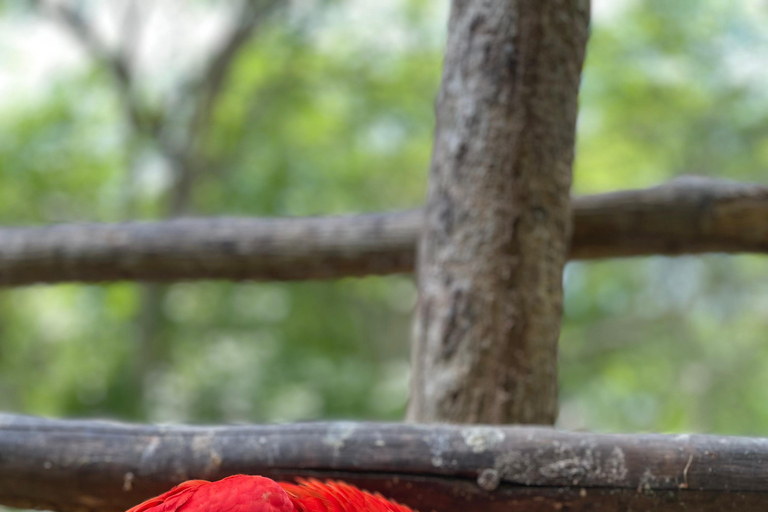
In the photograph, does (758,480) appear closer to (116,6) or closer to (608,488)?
(608,488)

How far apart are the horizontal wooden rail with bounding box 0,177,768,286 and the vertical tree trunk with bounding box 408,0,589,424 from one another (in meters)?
0.28

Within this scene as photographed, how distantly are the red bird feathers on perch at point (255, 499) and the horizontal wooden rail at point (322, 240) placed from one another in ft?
2.19

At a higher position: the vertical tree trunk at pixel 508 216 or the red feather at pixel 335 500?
the vertical tree trunk at pixel 508 216

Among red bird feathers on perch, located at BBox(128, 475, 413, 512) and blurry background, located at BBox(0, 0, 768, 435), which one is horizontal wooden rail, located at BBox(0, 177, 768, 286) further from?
blurry background, located at BBox(0, 0, 768, 435)

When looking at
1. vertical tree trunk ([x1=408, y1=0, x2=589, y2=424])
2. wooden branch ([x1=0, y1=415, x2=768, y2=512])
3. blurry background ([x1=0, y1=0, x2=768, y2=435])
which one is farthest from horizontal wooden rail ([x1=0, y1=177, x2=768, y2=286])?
blurry background ([x1=0, y1=0, x2=768, y2=435])

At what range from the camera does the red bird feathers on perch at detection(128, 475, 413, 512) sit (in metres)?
0.53

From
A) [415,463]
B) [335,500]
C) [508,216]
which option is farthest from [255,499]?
[508,216]

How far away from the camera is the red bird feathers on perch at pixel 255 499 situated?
0.53 meters

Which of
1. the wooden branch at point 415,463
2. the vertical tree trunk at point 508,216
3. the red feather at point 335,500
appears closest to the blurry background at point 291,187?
the vertical tree trunk at point 508,216

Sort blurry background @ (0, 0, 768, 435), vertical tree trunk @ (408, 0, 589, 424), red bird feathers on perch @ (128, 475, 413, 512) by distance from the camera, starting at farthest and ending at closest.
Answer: blurry background @ (0, 0, 768, 435)
vertical tree trunk @ (408, 0, 589, 424)
red bird feathers on perch @ (128, 475, 413, 512)

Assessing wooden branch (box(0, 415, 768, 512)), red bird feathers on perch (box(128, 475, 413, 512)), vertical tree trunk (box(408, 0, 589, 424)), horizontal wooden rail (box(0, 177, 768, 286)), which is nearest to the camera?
red bird feathers on perch (box(128, 475, 413, 512))

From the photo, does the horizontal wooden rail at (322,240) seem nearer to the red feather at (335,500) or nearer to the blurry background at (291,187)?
the red feather at (335,500)

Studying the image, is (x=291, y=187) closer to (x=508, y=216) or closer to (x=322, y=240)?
(x=322, y=240)

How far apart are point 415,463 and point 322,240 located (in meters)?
0.64
